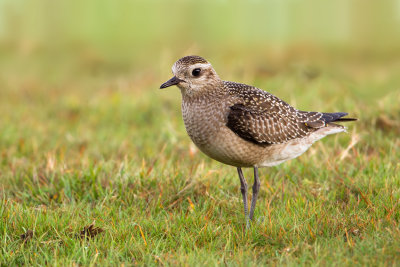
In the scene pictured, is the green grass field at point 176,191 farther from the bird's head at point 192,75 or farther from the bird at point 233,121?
the bird's head at point 192,75

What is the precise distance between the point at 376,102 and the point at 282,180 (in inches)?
136

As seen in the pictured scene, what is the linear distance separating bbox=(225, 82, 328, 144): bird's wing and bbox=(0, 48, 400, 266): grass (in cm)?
67

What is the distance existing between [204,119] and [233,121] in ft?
1.01

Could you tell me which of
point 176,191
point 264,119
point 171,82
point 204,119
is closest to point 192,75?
point 171,82

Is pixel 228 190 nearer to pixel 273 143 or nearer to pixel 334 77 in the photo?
pixel 273 143

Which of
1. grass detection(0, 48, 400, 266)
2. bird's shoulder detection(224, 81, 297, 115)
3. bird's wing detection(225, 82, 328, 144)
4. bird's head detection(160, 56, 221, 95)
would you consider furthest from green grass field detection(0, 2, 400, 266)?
bird's head detection(160, 56, 221, 95)

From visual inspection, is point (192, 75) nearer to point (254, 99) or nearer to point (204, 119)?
point (204, 119)

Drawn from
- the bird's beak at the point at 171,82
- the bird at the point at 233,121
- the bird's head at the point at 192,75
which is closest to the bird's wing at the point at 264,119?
the bird at the point at 233,121

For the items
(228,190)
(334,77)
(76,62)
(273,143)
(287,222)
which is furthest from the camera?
(76,62)

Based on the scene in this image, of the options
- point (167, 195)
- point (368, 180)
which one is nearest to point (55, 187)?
point (167, 195)

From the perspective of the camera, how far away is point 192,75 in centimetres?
563

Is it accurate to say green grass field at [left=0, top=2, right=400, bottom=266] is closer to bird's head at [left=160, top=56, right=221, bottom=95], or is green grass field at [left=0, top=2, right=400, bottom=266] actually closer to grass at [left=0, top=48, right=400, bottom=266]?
grass at [left=0, top=48, right=400, bottom=266]

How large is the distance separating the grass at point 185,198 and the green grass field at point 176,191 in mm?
17

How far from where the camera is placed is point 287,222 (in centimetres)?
511
